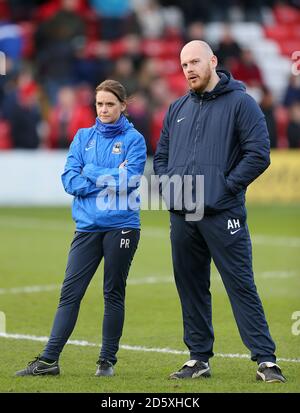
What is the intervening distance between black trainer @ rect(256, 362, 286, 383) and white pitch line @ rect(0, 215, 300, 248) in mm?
9303

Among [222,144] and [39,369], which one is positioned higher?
[222,144]

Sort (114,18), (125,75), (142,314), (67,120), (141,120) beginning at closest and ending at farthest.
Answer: (142,314) → (67,120) → (141,120) → (125,75) → (114,18)

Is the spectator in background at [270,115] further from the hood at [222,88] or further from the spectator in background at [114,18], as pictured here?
the hood at [222,88]

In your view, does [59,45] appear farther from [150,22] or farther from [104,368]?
[104,368]

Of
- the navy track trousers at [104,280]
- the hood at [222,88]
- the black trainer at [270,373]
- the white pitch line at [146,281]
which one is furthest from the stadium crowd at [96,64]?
the black trainer at [270,373]

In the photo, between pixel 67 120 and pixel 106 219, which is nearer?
pixel 106 219

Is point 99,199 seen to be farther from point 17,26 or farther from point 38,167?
point 17,26

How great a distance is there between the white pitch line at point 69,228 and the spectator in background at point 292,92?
29.7ft

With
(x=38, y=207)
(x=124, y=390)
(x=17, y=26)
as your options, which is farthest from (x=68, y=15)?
(x=124, y=390)

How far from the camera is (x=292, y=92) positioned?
27625 mm

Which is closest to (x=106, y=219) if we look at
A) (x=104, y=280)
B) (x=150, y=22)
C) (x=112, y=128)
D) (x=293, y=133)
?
(x=104, y=280)

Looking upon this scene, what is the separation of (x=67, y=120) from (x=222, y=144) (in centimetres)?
1613

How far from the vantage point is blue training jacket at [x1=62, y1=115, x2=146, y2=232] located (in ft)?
26.9

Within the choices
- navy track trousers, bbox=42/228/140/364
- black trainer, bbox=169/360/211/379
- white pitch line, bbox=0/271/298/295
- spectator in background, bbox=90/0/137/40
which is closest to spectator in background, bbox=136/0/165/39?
spectator in background, bbox=90/0/137/40
